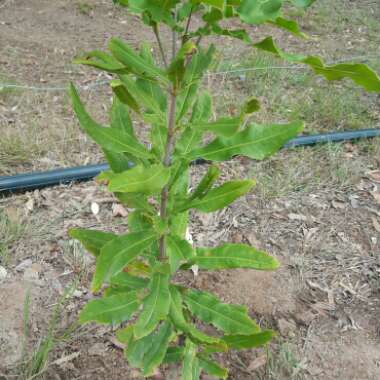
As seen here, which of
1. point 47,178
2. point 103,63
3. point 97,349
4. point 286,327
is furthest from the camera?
point 47,178

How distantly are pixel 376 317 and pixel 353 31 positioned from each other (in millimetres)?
4490

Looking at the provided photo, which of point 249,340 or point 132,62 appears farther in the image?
point 249,340

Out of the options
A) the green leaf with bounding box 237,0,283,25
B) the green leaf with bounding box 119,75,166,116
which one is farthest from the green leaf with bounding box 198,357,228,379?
the green leaf with bounding box 237,0,283,25

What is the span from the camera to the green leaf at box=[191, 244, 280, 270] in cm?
127

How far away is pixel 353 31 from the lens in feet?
18.5

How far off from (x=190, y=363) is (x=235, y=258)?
48cm

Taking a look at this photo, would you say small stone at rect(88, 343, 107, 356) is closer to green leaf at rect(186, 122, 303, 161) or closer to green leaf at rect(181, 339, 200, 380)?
green leaf at rect(181, 339, 200, 380)

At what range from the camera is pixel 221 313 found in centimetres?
142

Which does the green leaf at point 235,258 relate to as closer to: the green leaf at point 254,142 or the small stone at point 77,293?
the green leaf at point 254,142

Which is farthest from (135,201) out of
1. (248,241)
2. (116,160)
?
(248,241)

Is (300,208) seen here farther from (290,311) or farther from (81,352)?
(81,352)

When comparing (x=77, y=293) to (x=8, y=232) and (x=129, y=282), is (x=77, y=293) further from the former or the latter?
(x=129, y=282)

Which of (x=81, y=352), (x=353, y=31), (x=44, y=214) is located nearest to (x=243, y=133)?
(x=81, y=352)

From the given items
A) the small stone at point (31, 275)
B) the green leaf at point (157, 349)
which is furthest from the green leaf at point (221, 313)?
the small stone at point (31, 275)
